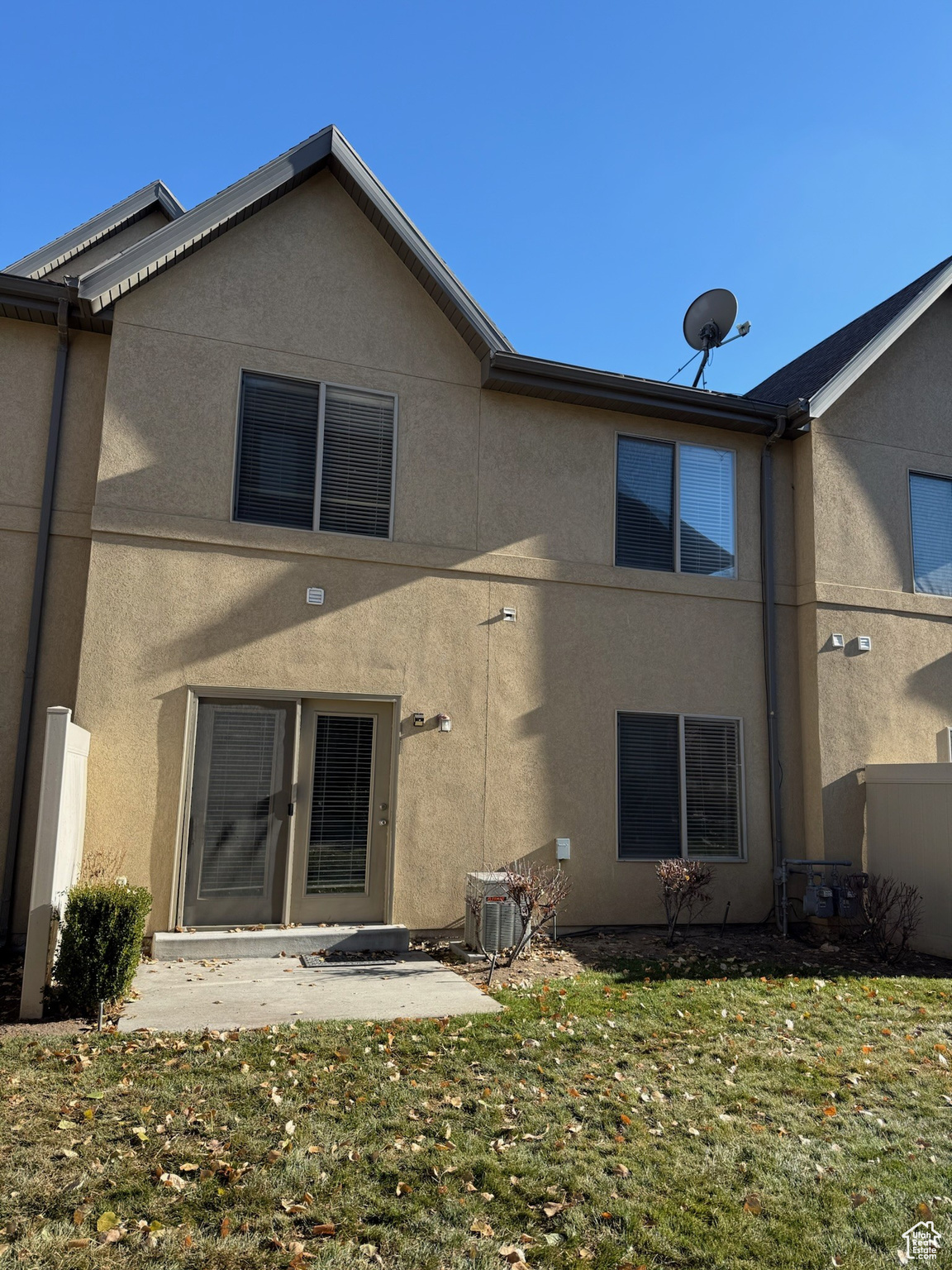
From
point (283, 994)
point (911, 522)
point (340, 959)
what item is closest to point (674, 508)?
point (911, 522)

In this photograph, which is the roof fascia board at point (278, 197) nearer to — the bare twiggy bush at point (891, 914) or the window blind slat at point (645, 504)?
the window blind slat at point (645, 504)

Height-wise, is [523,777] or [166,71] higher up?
[166,71]

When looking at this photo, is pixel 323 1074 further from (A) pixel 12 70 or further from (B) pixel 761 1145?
(A) pixel 12 70

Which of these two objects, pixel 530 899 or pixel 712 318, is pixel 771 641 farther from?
pixel 712 318

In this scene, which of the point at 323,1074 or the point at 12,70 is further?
the point at 12,70

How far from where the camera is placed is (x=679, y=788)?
10.6 metres

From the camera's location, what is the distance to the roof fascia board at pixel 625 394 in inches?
406

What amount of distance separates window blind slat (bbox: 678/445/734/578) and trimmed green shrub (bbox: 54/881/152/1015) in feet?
25.1

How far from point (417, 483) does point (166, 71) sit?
539cm

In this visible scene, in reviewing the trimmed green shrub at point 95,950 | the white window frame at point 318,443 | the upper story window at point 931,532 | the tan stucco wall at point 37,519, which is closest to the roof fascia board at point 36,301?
the tan stucco wall at point 37,519

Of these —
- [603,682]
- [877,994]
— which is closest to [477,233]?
[603,682]

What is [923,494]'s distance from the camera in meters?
12.1

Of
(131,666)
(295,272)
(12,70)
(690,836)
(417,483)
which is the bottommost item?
(690,836)

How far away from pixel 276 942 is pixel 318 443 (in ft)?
17.3
